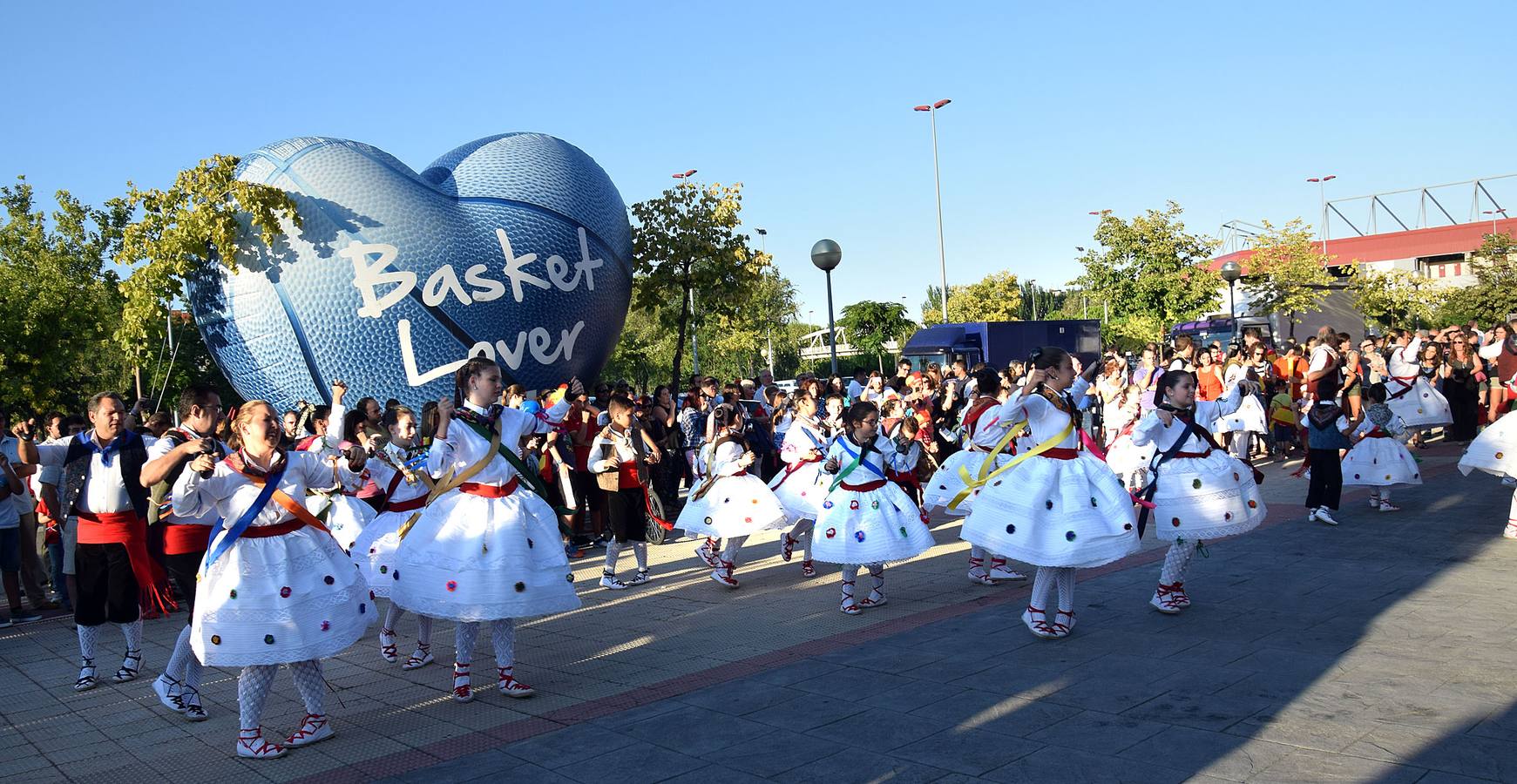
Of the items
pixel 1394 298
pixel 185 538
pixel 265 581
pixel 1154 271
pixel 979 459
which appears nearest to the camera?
pixel 265 581

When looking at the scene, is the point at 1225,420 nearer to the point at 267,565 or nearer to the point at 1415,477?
the point at 1415,477

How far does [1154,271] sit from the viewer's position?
33062 millimetres

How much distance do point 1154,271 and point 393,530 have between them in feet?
96.3

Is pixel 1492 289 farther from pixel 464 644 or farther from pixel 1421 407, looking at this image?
pixel 464 644

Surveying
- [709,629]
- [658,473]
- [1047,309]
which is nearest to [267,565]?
[709,629]

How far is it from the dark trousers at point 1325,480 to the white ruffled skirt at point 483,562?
8.57 metres

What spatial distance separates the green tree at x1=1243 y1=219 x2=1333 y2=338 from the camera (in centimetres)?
3728

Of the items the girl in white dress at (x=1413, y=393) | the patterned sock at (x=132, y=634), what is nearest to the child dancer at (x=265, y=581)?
the patterned sock at (x=132, y=634)

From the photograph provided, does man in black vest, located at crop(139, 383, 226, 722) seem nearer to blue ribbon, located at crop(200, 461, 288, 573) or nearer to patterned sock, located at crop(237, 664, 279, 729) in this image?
blue ribbon, located at crop(200, 461, 288, 573)

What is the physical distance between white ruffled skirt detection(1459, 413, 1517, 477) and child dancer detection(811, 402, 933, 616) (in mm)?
6051

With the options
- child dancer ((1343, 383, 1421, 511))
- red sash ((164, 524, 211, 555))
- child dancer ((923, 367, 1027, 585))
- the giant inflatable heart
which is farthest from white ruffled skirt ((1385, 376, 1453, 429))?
red sash ((164, 524, 211, 555))

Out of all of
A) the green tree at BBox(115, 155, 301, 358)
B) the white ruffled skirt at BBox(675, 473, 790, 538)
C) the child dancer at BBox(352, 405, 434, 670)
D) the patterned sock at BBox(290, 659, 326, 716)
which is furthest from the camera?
the green tree at BBox(115, 155, 301, 358)

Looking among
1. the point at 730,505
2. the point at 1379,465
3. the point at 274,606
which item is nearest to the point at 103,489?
the point at 274,606

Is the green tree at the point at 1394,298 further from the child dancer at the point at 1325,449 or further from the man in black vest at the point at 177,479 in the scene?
the man in black vest at the point at 177,479
